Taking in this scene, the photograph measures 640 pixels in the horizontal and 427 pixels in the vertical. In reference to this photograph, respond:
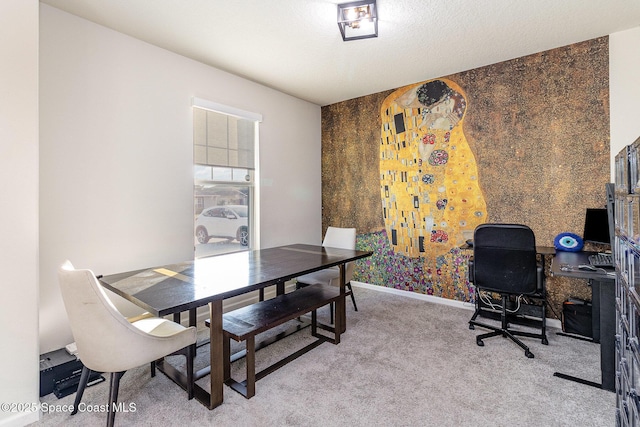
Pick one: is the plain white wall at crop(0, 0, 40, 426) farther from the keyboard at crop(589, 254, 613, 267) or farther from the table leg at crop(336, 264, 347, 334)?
the keyboard at crop(589, 254, 613, 267)

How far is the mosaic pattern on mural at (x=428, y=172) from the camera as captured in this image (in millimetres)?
3615

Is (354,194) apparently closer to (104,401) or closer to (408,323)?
(408,323)

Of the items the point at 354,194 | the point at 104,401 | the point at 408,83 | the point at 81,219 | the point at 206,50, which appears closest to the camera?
the point at 104,401

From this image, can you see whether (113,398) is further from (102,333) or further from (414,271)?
(414,271)

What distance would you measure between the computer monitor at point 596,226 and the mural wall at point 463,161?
0.22m

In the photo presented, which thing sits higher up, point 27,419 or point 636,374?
point 636,374

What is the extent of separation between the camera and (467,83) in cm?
355

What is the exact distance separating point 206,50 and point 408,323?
3.40 m

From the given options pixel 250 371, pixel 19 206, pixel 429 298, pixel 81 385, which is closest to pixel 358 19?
pixel 19 206

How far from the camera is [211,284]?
1981mm

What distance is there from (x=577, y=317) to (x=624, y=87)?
210 centimetres

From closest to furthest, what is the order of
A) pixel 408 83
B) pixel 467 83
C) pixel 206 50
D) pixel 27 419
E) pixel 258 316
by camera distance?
1. pixel 27 419
2. pixel 258 316
3. pixel 206 50
4. pixel 467 83
5. pixel 408 83

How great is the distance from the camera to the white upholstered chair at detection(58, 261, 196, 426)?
4.98 ft

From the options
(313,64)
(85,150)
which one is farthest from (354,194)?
(85,150)
